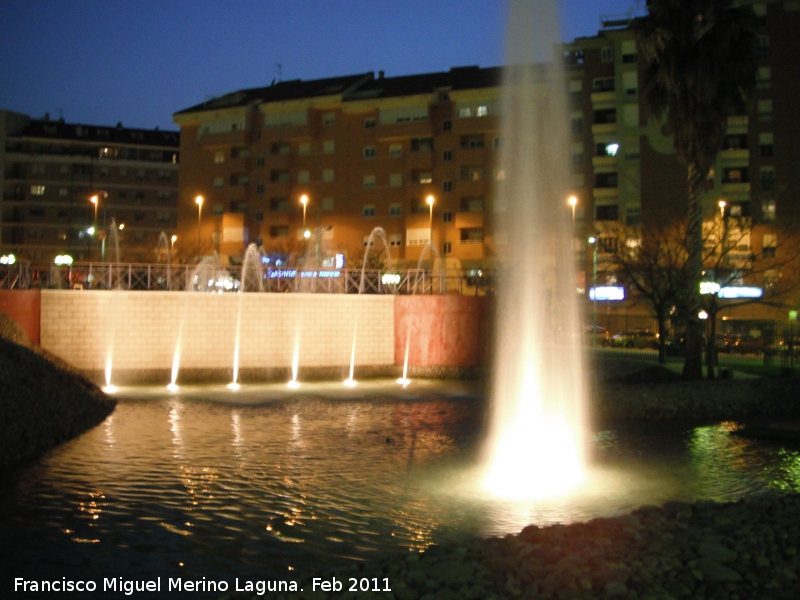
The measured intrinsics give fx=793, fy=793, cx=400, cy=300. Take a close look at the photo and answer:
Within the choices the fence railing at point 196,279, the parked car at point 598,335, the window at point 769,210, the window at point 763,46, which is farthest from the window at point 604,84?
the fence railing at point 196,279

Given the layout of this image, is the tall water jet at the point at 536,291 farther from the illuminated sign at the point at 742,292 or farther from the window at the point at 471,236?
the window at the point at 471,236

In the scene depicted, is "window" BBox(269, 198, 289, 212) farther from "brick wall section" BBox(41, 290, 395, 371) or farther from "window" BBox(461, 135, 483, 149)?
"brick wall section" BBox(41, 290, 395, 371)

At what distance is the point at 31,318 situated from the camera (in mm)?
30422

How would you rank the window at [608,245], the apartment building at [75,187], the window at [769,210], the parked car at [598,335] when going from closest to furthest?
the window at [608,245] < the parked car at [598,335] < the window at [769,210] < the apartment building at [75,187]

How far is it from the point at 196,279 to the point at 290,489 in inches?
904

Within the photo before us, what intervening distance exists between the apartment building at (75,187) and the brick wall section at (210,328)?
5895 centimetres

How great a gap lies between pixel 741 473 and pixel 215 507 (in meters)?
9.75

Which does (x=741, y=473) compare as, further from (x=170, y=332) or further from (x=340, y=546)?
(x=170, y=332)

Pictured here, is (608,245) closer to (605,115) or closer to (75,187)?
(605,115)

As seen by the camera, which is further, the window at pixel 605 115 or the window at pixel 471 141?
the window at pixel 471 141

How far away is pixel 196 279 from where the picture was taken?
35.0 metres

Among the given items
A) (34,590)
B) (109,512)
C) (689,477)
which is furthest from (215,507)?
(689,477)

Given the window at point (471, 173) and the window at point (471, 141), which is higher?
the window at point (471, 141)

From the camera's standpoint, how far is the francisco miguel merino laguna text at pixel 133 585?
8.73m
